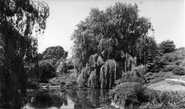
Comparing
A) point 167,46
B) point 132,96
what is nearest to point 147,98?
point 132,96

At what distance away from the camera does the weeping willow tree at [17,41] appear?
9.45 m

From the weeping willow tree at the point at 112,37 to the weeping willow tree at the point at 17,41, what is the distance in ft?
47.8

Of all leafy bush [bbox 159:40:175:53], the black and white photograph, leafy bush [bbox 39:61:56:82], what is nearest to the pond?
the black and white photograph

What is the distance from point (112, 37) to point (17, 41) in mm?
17901

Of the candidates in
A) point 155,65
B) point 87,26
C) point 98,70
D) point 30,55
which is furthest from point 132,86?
point 155,65

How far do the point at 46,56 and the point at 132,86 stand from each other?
2220 inches

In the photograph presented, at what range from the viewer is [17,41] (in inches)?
390

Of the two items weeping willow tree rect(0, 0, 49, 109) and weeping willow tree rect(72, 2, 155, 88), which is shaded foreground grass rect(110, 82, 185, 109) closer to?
weeping willow tree rect(0, 0, 49, 109)

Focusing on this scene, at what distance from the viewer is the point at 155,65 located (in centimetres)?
3203

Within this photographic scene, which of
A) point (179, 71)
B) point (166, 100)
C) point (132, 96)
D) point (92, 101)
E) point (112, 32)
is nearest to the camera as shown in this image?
point (166, 100)

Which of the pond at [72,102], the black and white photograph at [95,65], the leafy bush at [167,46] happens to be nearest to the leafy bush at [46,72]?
the black and white photograph at [95,65]

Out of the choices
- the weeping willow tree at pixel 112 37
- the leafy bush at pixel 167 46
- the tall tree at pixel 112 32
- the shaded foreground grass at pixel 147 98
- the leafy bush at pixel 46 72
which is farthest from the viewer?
the leafy bush at pixel 167 46

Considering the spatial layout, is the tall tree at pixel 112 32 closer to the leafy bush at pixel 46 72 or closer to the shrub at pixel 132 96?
the shrub at pixel 132 96

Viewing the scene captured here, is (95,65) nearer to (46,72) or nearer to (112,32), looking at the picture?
(112,32)
